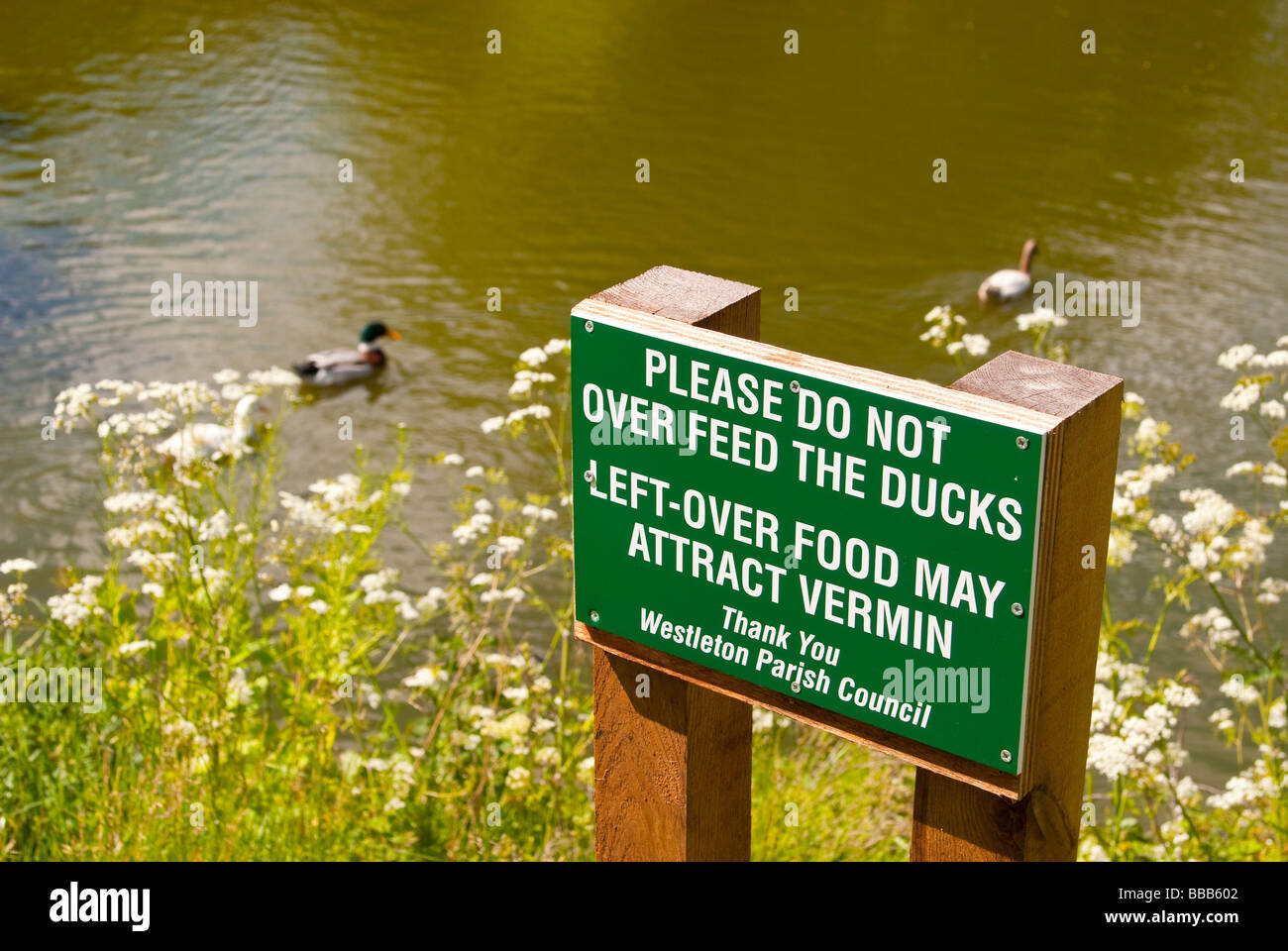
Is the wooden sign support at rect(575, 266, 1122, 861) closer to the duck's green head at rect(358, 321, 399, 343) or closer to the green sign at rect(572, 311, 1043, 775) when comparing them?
the green sign at rect(572, 311, 1043, 775)

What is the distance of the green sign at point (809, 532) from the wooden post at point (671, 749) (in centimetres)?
12

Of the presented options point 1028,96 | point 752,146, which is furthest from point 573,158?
point 1028,96

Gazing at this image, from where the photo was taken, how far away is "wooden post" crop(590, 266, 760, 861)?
2.58 metres

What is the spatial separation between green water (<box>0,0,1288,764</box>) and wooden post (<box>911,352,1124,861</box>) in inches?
201

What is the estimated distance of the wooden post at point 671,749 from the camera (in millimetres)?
2582

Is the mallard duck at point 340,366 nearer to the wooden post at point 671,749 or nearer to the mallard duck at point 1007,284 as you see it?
the mallard duck at point 1007,284

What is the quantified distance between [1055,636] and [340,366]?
25.3 ft

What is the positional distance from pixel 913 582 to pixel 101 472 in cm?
693

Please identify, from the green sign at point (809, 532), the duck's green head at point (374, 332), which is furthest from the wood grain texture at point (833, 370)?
the duck's green head at point (374, 332)

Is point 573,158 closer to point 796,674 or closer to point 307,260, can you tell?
point 307,260

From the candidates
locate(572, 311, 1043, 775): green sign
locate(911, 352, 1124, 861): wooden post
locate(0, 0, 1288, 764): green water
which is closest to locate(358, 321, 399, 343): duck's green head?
locate(0, 0, 1288, 764): green water

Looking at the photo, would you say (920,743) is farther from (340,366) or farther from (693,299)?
(340,366)

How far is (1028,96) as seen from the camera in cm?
1342

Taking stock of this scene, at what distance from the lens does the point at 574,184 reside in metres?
11.7
